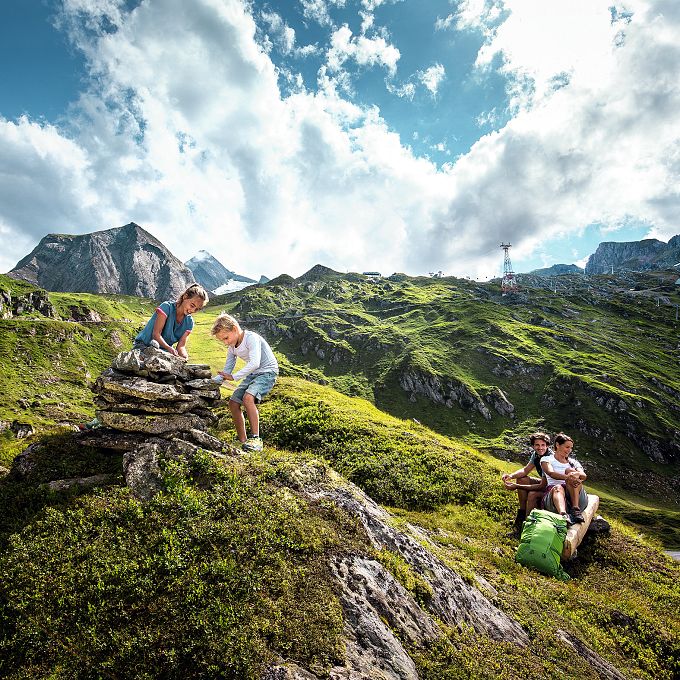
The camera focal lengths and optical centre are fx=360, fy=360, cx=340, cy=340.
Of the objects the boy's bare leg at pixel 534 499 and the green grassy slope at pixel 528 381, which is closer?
the boy's bare leg at pixel 534 499

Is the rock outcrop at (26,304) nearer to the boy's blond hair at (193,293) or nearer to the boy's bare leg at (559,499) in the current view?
the boy's blond hair at (193,293)

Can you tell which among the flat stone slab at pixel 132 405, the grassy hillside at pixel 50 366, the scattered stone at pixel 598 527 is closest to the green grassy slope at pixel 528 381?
the grassy hillside at pixel 50 366

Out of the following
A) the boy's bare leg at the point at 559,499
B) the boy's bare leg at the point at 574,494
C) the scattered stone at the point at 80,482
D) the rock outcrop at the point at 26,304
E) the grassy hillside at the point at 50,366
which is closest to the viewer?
the scattered stone at the point at 80,482

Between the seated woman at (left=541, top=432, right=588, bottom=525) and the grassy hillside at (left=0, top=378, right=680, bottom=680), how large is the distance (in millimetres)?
1949

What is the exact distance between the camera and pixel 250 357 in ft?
41.1

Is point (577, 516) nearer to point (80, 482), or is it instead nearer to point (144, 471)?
point (144, 471)

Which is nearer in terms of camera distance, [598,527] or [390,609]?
[390,609]

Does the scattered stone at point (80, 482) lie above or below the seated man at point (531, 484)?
below

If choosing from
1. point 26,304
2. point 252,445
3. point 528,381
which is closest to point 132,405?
point 252,445

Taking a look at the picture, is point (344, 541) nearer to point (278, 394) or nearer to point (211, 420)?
point (211, 420)

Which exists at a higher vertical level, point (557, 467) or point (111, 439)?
point (557, 467)

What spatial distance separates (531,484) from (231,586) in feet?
45.2

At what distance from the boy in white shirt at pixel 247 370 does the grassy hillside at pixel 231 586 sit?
148 centimetres

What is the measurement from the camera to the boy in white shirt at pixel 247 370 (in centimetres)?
1230
